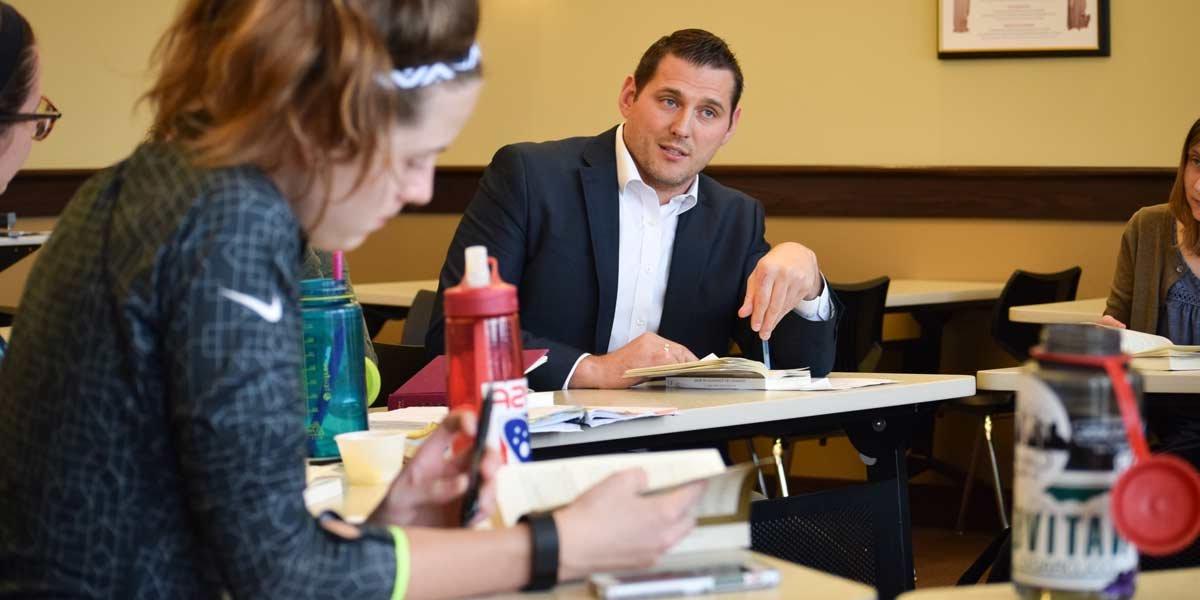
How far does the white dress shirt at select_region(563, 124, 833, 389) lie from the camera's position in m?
3.24

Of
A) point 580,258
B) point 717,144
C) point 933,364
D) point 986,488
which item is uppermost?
point 717,144

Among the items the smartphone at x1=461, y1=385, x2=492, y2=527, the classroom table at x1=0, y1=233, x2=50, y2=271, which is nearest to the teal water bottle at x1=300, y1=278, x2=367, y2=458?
the smartphone at x1=461, y1=385, x2=492, y2=527

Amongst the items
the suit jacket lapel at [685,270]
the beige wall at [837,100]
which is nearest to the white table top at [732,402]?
the suit jacket lapel at [685,270]

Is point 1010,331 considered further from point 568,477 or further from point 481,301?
point 568,477

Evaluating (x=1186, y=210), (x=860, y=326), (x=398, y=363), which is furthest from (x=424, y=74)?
(x=860, y=326)

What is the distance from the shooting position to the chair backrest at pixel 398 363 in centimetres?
296

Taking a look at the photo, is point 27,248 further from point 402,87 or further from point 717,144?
point 402,87

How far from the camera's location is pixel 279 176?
4.07 feet

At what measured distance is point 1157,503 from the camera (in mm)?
1123

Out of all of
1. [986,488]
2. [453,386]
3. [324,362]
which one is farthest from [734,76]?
[986,488]

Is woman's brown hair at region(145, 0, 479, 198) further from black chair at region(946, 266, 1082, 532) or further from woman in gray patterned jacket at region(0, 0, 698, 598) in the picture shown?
black chair at region(946, 266, 1082, 532)

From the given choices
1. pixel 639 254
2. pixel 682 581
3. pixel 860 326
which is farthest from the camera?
pixel 860 326

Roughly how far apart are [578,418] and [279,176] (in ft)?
3.28

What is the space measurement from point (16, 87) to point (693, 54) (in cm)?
173
